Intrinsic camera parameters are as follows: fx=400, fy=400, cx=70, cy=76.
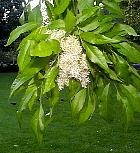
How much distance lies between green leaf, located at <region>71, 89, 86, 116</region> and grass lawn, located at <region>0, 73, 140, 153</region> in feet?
13.2

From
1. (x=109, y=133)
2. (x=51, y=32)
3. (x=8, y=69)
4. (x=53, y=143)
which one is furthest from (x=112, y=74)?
(x=8, y=69)

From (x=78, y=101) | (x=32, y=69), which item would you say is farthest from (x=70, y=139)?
(x=32, y=69)

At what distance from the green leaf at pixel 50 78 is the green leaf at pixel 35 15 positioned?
14 cm

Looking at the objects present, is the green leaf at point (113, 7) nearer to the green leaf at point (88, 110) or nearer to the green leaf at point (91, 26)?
the green leaf at point (91, 26)

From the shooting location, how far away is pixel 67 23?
90cm

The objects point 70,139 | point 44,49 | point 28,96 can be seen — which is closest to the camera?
point 44,49

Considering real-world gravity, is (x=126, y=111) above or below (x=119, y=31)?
below

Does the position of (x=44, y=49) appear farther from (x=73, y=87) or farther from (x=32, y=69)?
(x=73, y=87)

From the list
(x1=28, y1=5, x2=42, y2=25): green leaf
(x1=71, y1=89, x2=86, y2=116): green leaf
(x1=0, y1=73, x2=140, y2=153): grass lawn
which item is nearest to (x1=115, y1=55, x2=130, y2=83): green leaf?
(x1=71, y1=89, x2=86, y2=116): green leaf

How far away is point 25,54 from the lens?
36.2 inches

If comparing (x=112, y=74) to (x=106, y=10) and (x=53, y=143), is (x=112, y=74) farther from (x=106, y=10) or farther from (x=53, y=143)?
(x=53, y=143)

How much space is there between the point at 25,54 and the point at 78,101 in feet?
0.59

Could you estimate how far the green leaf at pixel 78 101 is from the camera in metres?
0.99

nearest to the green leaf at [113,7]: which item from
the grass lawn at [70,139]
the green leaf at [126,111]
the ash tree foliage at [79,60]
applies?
the ash tree foliage at [79,60]
